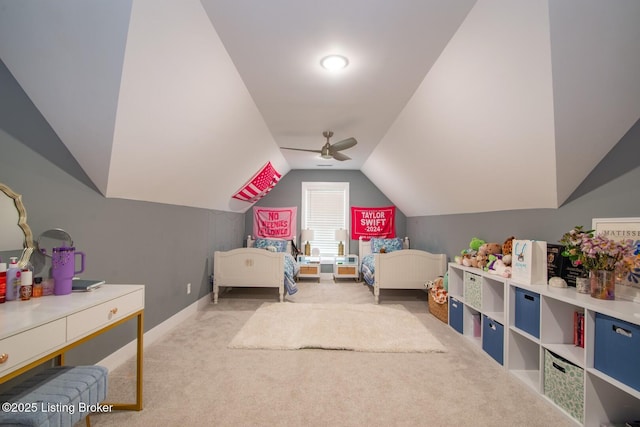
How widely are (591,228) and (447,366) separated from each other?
1.41 meters

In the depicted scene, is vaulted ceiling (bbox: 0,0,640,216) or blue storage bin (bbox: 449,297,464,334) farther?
blue storage bin (bbox: 449,297,464,334)

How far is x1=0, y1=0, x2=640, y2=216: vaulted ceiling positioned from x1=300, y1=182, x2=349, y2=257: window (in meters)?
3.48

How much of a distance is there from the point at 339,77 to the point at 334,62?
25cm

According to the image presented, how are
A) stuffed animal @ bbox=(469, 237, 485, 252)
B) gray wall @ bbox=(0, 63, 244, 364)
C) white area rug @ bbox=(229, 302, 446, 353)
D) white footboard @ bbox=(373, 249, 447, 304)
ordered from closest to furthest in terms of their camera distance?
gray wall @ bbox=(0, 63, 244, 364)
white area rug @ bbox=(229, 302, 446, 353)
stuffed animal @ bbox=(469, 237, 485, 252)
white footboard @ bbox=(373, 249, 447, 304)

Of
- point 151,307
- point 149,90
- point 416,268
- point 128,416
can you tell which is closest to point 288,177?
point 416,268

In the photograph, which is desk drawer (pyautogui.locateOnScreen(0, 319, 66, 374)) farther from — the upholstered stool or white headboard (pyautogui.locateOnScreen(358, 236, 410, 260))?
white headboard (pyautogui.locateOnScreen(358, 236, 410, 260))

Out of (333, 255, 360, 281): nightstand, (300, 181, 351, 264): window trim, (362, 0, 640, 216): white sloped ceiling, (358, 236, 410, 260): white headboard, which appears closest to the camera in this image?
(362, 0, 640, 216): white sloped ceiling

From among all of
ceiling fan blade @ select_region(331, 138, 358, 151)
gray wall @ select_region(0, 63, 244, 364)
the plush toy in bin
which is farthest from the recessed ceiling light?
the plush toy in bin

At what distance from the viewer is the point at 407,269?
4.25 meters

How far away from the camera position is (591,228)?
2035 mm

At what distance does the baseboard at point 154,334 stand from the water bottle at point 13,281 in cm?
101

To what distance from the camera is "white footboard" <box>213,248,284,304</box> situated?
4250mm

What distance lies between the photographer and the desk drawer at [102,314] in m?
1.36

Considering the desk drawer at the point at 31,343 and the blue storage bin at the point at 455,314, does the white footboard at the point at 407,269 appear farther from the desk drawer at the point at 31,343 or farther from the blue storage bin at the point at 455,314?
the desk drawer at the point at 31,343
